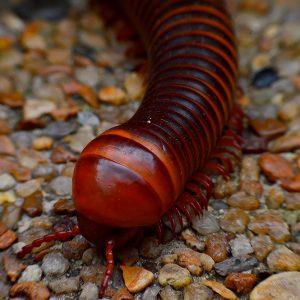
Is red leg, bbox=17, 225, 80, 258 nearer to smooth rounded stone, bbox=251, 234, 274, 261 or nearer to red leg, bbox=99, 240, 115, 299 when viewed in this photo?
red leg, bbox=99, 240, 115, 299

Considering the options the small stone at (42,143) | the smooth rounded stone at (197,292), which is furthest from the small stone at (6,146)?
the smooth rounded stone at (197,292)

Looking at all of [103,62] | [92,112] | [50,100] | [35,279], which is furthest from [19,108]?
[35,279]

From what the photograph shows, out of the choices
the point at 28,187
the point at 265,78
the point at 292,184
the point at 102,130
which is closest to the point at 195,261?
the point at 292,184

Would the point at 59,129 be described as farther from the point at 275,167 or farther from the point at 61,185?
the point at 275,167

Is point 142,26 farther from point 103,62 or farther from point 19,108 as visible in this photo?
point 19,108

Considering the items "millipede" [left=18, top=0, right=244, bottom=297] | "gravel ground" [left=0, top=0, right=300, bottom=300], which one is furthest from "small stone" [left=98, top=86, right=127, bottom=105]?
"millipede" [left=18, top=0, right=244, bottom=297]
